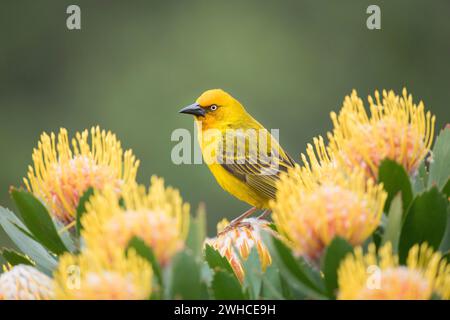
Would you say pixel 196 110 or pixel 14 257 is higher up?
pixel 196 110

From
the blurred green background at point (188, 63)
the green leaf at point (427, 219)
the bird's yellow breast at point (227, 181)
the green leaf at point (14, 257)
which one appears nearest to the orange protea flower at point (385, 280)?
the green leaf at point (427, 219)

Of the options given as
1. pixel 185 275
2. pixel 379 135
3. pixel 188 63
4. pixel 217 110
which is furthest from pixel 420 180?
pixel 188 63

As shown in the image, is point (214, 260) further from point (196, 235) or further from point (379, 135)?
point (379, 135)

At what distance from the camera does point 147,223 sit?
199cm

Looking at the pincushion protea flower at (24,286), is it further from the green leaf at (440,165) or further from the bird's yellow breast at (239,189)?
the bird's yellow breast at (239,189)

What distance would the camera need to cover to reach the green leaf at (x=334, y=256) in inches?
77.6

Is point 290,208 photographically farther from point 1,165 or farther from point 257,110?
point 1,165

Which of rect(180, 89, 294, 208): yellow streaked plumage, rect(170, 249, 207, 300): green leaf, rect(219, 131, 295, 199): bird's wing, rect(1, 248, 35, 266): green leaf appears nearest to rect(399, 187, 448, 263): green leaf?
rect(170, 249, 207, 300): green leaf

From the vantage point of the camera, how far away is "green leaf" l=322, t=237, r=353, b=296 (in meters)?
1.97

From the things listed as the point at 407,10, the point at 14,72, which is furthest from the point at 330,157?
the point at 407,10

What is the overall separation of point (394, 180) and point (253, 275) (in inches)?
16.7

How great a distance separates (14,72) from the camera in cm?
1983

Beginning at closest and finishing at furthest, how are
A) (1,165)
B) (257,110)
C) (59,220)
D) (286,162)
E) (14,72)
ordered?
(59,220)
(286,162)
(257,110)
(1,165)
(14,72)
